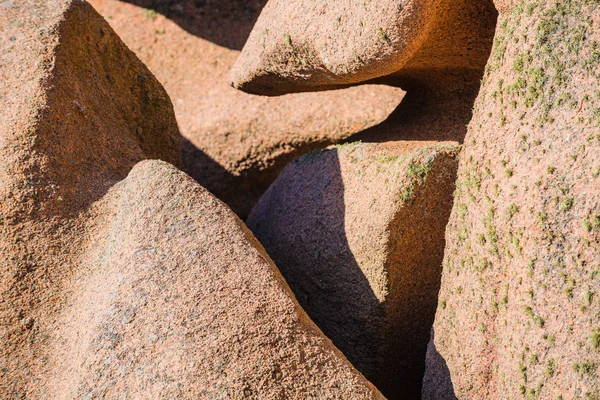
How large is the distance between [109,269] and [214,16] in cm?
153

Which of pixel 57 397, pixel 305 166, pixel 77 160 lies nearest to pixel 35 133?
pixel 77 160

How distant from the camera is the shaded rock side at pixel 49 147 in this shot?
47.3 inches

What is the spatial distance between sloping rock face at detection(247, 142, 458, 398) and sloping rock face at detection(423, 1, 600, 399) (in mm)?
113

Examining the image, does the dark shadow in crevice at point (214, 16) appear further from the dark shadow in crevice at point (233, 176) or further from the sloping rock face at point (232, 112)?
the dark shadow in crevice at point (233, 176)

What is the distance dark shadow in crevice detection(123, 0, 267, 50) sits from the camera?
2531 millimetres

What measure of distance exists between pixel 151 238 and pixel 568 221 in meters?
0.61

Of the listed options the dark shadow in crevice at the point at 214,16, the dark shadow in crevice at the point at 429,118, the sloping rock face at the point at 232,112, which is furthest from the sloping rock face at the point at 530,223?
the dark shadow in crevice at the point at 214,16

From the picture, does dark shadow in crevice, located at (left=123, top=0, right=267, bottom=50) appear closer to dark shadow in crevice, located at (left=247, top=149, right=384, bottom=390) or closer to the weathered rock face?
the weathered rock face

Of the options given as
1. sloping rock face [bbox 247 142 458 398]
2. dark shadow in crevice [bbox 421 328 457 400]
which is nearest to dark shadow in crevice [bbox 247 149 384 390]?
sloping rock face [bbox 247 142 458 398]

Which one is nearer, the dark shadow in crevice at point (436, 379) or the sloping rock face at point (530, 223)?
the sloping rock face at point (530, 223)

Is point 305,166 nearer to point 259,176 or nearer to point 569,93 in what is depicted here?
point 259,176

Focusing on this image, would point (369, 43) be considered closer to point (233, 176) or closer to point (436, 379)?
point (436, 379)

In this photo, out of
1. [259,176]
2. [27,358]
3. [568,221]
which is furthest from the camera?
[259,176]

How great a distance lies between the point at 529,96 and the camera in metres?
1.12
